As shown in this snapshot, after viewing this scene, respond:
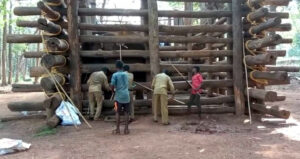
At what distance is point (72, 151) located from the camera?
645 cm

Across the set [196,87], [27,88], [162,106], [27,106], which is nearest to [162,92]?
[162,106]

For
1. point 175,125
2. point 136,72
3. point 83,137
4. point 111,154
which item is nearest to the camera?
point 111,154

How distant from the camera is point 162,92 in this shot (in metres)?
9.00

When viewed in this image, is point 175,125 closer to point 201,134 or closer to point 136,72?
point 201,134

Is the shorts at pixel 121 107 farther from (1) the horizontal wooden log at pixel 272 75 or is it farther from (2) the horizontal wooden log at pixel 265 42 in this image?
(2) the horizontal wooden log at pixel 265 42

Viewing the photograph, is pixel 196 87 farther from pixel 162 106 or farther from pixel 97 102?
pixel 97 102

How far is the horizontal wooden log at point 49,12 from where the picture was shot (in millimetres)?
8411

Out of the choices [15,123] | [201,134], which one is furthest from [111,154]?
[15,123]

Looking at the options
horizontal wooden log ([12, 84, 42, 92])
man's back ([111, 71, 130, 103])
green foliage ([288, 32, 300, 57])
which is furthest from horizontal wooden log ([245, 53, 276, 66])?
green foliage ([288, 32, 300, 57])

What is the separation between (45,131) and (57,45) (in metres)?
2.25

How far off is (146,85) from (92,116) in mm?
1813

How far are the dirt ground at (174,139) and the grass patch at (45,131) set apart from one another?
12 cm

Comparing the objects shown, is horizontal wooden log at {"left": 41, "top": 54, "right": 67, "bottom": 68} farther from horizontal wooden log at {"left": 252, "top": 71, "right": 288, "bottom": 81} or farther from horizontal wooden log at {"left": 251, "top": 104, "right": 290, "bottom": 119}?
horizontal wooden log at {"left": 251, "top": 104, "right": 290, "bottom": 119}

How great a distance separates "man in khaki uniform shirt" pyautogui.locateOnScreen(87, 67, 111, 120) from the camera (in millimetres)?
9334
